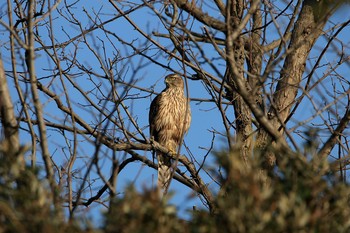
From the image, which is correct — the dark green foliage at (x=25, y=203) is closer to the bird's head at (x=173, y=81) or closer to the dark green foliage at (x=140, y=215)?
the dark green foliage at (x=140, y=215)

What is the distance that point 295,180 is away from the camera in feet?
11.3

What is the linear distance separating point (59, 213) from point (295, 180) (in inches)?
45.9

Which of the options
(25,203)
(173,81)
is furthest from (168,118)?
(25,203)

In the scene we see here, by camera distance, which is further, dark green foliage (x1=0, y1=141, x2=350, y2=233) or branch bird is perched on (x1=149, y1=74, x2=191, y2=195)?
branch bird is perched on (x1=149, y1=74, x2=191, y2=195)

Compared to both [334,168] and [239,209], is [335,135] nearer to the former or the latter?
[334,168]

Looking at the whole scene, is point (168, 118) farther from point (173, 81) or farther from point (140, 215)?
point (140, 215)

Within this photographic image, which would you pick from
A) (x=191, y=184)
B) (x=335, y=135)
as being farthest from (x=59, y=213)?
(x=191, y=184)

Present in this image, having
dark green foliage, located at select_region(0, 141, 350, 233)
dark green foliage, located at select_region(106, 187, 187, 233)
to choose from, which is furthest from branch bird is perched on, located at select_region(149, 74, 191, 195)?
dark green foliage, located at select_region(106, 187, 187, 233)

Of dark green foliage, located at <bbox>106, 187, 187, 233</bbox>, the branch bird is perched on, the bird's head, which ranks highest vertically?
the bird's head

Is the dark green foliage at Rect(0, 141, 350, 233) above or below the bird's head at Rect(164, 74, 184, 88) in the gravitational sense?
below

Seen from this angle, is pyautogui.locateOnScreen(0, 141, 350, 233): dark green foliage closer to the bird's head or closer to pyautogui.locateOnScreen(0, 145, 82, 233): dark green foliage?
pyautogui.locateOnScreen(0, 145, 82, 233): dark green foliage

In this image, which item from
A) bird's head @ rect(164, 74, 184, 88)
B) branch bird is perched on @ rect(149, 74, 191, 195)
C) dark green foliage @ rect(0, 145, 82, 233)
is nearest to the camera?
dark green foliage @ rect(0, 145, 82, 233)

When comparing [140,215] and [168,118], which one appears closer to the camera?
[140,215]

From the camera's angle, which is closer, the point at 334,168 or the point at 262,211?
the point at 262,211
